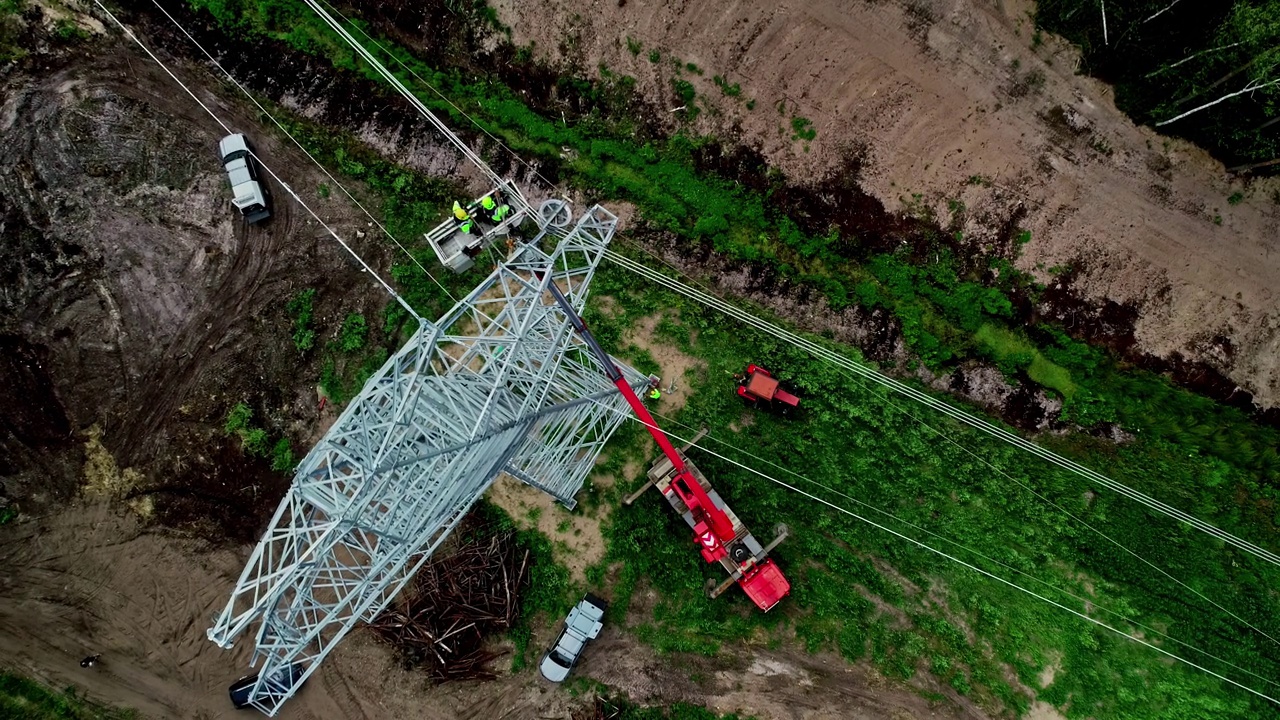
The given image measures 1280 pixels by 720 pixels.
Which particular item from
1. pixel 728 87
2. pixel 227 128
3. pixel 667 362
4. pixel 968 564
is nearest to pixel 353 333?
pixel 227 128

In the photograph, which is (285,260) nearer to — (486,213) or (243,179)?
(243,179)

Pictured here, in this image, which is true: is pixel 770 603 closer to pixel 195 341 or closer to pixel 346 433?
pixel 346 433

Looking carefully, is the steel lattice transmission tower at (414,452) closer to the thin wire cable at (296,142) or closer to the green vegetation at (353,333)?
the thin wire cable at (296,142)

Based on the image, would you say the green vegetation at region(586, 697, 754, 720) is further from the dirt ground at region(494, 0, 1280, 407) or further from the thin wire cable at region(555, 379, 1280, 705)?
the dirt ground at region(494, 0, 1280, 407)

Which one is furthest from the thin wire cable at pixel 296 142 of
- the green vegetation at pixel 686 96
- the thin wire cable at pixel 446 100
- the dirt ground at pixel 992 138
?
the green vegetation at pixel 686 96

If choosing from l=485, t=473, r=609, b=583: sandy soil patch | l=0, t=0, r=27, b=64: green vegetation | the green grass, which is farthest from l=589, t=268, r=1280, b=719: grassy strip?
l=0, t=0, r=27, b=64: green vegetation

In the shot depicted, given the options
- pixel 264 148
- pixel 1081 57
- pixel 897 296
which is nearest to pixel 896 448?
pixel 897 296

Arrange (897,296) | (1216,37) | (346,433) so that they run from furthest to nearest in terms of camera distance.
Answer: (897,296)
(1216,37)
(346,433)
